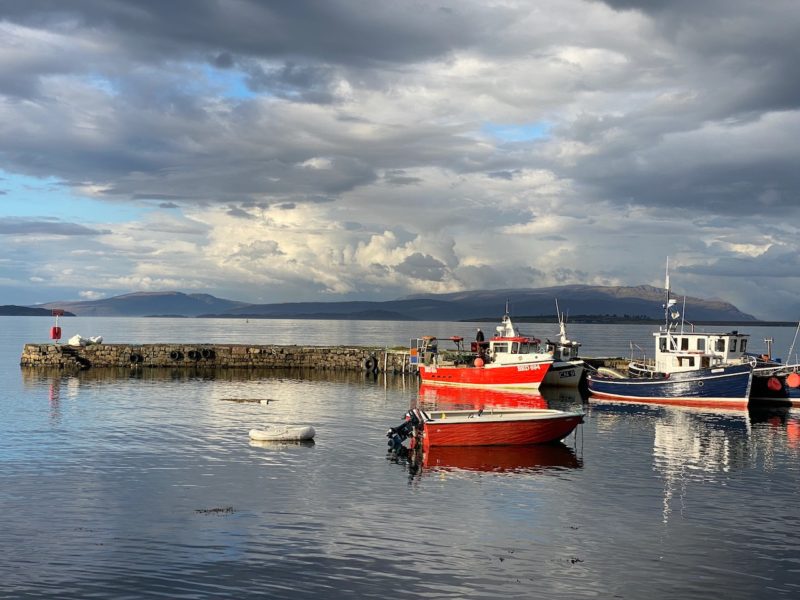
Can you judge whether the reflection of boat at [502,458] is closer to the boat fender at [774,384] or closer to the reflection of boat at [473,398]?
the reflection of boat at [473,398]

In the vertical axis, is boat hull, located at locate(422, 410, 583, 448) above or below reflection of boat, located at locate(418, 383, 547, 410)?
above

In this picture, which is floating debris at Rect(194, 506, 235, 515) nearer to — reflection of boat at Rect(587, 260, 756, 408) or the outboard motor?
the outboard motor

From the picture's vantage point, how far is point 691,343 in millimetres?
56938

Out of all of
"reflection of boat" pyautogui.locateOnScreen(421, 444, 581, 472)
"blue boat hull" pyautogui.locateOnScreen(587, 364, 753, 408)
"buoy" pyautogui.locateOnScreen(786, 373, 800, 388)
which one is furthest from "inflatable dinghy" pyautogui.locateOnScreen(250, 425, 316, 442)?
"buoy" pyautogui.locateOnScreen(786, 373, 800, 388)

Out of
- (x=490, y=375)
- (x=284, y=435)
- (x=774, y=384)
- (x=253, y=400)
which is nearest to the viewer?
(x=284, y=435)

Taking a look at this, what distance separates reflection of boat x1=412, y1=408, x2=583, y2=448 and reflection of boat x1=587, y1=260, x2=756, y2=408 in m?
21.5

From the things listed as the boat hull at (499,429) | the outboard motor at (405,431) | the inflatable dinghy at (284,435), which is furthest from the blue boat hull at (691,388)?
the inflatable dinghy at (284,435)

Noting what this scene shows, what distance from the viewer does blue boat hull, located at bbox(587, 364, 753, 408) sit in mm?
50812

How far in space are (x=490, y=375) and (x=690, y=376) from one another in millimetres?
15523

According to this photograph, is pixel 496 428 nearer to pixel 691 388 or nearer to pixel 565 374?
pixel 691 388

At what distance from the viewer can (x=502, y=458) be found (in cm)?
3144

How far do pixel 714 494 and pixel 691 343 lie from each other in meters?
34.0

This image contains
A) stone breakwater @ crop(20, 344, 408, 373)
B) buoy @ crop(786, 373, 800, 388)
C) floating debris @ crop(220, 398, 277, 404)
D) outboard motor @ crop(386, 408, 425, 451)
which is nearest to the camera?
outboard motor @ crop(386, 408, 425, 451)

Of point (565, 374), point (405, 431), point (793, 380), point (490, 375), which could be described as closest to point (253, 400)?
point (405, 431)
